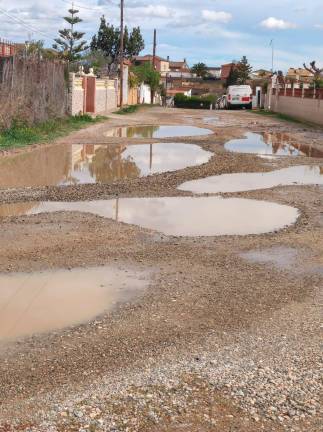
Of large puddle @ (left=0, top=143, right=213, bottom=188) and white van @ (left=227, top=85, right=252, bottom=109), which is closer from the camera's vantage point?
large puddle @ (left=0, top=143, right=213, bottom=188)

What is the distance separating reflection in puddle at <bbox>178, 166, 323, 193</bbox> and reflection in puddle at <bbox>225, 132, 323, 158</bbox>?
160 inches

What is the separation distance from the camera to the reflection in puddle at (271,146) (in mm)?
20141

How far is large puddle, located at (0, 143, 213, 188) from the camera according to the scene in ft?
45.2

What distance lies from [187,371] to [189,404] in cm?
49

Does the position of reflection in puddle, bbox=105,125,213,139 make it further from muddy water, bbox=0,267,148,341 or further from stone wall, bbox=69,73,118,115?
muddy water, bbox=0,267,148,341

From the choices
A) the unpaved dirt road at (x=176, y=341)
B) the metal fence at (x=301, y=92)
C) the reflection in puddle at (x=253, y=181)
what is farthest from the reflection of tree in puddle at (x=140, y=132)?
the unpaved dirt road at (x=176, y=341)

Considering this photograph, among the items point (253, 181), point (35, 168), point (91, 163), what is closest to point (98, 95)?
point (91, 163)

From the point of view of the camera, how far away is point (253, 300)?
246 inches

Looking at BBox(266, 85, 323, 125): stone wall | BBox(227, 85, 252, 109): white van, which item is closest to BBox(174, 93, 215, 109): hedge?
BBox(227, 85, 252, 109): white van

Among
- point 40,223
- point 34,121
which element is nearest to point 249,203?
point 40,223

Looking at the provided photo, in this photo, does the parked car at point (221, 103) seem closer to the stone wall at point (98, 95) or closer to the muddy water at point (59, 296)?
the stone wall at point (98, 95)

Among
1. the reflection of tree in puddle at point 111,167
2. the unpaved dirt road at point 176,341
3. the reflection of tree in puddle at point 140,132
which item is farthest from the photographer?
the reflection of tree in puddle at point 140,132

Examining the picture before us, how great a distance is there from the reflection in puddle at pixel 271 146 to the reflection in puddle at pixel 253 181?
405cm

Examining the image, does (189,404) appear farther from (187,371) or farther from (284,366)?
(284,366)
